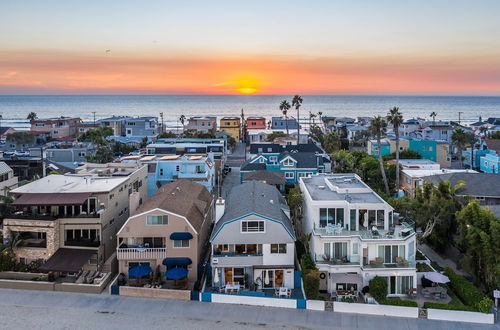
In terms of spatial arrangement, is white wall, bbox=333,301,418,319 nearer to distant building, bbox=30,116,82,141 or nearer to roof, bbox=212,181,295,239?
Result: roof, bbox=212,181,295,239

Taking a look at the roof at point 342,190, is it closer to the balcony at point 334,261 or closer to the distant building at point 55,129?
the balcony at point 334,261

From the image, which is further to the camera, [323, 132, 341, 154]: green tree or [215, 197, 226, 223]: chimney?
[323, 132, 341, 154]: green tree

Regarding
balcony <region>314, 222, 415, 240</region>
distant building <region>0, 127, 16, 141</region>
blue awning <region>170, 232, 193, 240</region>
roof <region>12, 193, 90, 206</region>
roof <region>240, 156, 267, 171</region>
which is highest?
distant building <region>0, 127, 16, 141</region>

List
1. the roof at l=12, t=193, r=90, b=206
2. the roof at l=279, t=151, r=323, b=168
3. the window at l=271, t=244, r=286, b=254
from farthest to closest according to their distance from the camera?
the roof at l=279, t=151, r=323, b=168
the roof at l=12, t=193, r=90, b=206
the window at l=271, t=244, r=286, b=254

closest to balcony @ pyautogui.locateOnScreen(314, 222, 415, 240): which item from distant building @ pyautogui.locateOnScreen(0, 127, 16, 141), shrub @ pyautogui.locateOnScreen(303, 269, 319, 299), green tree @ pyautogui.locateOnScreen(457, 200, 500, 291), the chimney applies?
shrub @ pyautogui.locateOnScreen(303, 269, 319, 299)

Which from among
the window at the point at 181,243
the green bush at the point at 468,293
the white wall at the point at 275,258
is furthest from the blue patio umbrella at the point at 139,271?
the green bush at the point at 468,293

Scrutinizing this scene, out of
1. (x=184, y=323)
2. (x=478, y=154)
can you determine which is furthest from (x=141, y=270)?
(x=478, y=154)

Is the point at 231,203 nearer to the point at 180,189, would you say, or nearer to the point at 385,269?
the point at 180,189
